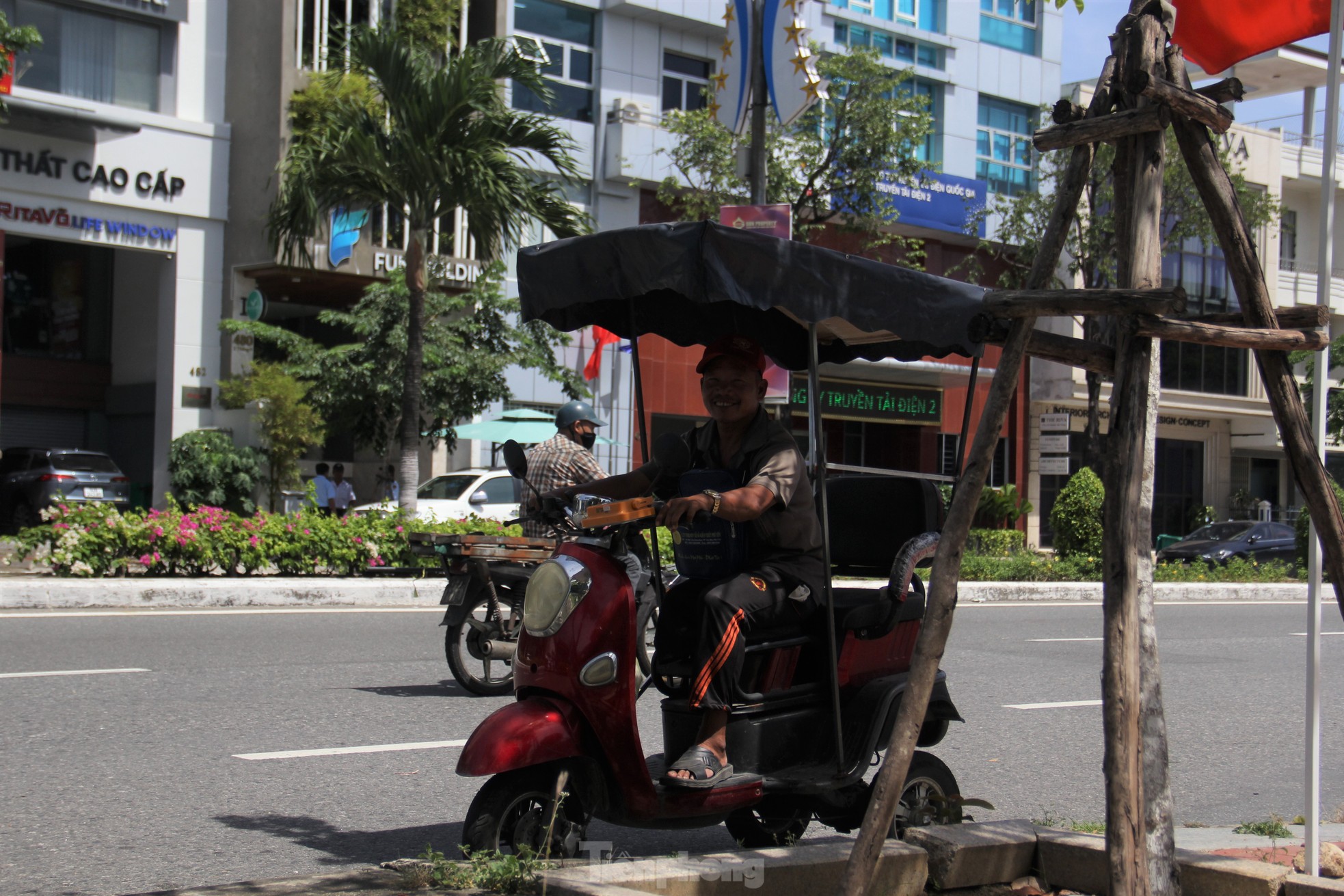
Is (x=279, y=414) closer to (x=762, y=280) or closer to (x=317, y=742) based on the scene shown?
(x=317, y=742)

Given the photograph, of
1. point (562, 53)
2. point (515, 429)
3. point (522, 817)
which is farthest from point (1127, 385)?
point (562, 53)

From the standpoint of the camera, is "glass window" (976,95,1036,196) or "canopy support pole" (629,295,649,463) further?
"glass window" (976,95,1036,196)

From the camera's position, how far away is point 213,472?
75.5 feet

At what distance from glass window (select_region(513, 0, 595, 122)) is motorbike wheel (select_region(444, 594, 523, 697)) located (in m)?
20.2

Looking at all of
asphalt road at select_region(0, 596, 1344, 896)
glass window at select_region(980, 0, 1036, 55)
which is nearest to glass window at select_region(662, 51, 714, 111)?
glass window at select_region(980, 0, 1036, 55)

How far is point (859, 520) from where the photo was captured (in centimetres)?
541

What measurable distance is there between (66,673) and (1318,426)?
7406 millimetres

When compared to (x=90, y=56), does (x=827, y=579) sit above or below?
below

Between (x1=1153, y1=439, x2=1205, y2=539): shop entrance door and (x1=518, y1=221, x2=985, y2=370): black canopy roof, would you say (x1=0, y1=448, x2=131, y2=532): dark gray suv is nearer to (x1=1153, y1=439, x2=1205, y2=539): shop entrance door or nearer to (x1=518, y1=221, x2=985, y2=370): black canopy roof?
(x1=518, y1=221, x2=985, y2=370): black canopy roof

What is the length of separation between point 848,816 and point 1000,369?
80.1 inches

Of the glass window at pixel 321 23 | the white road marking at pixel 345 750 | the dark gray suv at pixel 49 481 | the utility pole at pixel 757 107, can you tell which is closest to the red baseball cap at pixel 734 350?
the white road marking at pixel 345 750

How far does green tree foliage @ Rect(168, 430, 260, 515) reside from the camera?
23.1 meters

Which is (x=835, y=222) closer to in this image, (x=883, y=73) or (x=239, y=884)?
(x=883, y=73)

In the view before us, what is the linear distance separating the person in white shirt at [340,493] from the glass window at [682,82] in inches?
436
